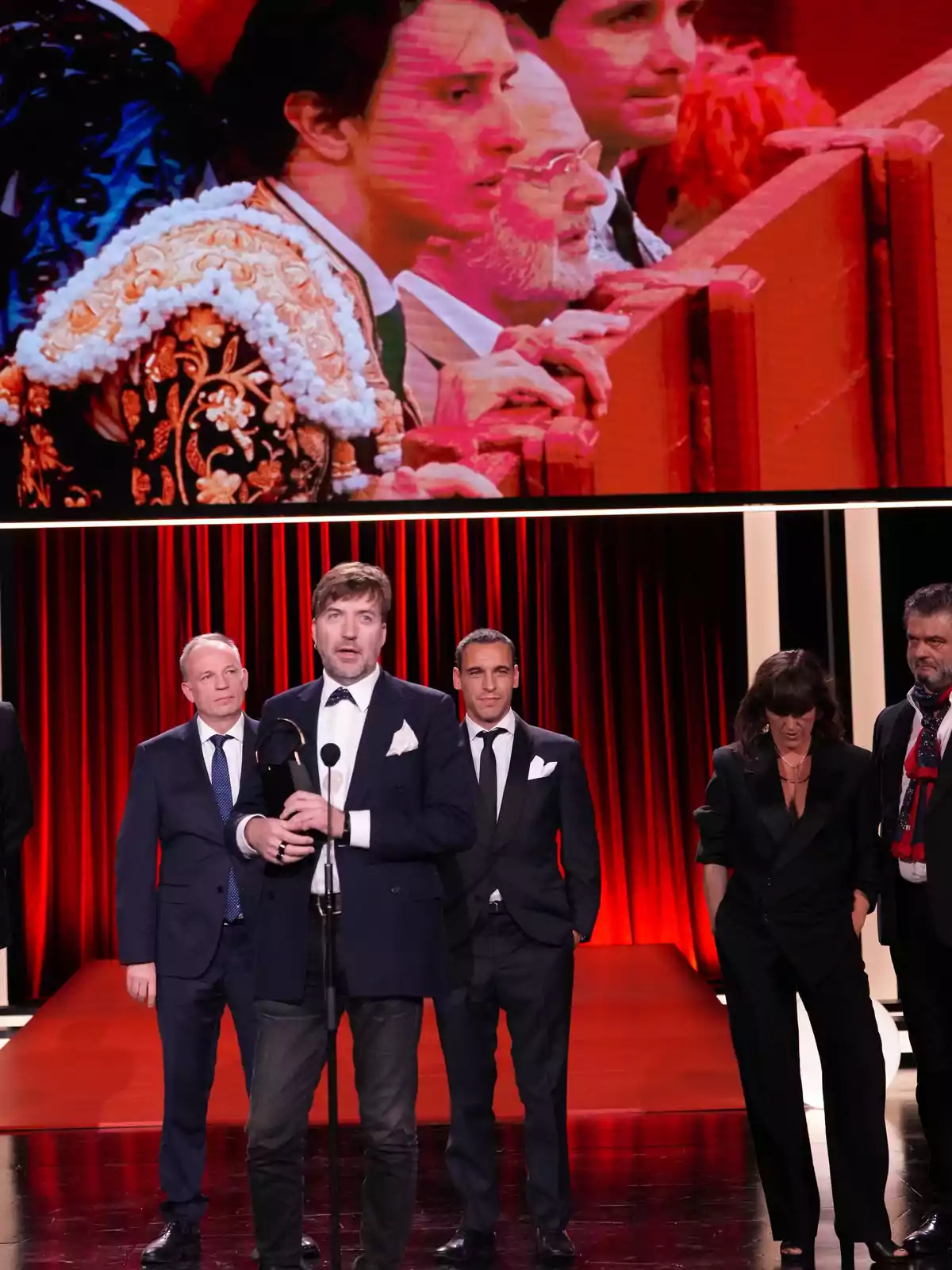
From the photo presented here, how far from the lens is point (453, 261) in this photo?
6039mm

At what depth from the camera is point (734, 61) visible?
20.1 feet

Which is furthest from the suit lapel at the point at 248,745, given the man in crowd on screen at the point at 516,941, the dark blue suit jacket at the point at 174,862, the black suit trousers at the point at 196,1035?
the man in crowd on screen at the point at 516,941

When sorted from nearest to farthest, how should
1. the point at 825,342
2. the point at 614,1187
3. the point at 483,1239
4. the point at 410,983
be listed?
the point at 410,983 < the point at 483,1239 < the point at 614,1187 < the point at 825,342

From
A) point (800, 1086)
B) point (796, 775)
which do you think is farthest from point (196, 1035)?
point (796, 775)

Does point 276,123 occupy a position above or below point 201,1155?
above

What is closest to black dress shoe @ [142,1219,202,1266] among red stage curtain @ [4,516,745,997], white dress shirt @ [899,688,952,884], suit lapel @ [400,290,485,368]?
white dress shirt @ [899,688,952,884]

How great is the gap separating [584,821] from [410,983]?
97 cm

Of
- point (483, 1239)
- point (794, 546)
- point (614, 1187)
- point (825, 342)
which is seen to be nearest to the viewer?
point (483, 1239)

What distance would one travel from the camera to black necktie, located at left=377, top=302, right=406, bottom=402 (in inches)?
235

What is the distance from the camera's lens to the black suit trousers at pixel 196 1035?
12.2 ft

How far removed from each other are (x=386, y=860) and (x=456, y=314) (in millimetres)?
3420

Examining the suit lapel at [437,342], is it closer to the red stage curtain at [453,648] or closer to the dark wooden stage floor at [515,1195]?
the red stage curtain at [453,648]

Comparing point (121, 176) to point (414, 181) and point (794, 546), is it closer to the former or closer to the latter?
point (414, 181)

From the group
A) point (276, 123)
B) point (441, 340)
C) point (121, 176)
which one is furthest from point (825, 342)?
point (121, 176)
